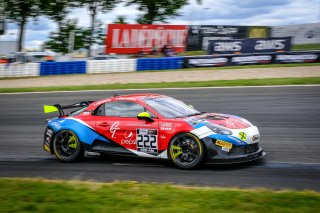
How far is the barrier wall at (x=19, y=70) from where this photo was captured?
27.0 m

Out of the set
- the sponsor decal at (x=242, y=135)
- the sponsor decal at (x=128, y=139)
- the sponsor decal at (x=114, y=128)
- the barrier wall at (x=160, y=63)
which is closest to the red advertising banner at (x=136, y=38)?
the barrier wall at (x=160, y=63)

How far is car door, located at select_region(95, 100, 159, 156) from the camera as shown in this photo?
827cm

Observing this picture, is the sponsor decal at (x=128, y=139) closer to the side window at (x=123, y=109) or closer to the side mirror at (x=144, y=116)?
the side window at (x=123, y=109)

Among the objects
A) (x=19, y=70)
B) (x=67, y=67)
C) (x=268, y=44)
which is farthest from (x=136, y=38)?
(x=19, y=70)

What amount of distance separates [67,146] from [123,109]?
1502 millimetres

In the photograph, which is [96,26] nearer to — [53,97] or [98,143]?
[53,97]

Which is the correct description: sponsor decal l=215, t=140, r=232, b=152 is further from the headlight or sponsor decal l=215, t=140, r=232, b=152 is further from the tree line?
the tree line

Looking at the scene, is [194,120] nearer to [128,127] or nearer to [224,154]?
[224,154]

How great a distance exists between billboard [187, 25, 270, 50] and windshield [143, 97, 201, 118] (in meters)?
26.7

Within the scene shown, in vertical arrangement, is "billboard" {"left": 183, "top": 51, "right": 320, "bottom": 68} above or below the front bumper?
above

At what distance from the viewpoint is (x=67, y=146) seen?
9.31 metres

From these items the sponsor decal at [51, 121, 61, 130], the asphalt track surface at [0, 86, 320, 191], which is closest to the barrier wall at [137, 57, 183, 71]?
the asphalt track surface at [0, 86, 320, 191]

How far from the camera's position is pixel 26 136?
12172 mm

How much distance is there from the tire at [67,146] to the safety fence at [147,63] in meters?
17.1
